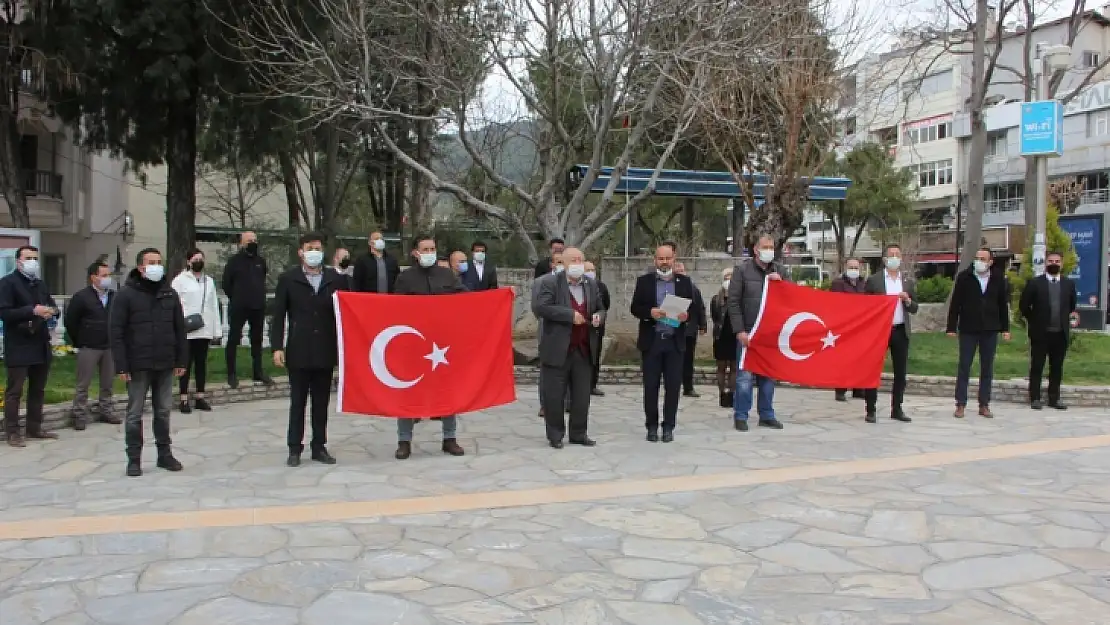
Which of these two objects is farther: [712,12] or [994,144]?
[994,144]

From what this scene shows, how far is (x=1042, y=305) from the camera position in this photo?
11.2 m

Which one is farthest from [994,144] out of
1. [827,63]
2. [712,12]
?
[712,12]

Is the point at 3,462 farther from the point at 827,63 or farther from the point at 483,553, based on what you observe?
the point at 827,63

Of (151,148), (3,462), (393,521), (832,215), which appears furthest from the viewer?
(832,215)

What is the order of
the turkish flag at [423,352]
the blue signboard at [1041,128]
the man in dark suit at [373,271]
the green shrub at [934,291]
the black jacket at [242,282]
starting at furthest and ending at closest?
the green shrub at [934,291] → the blue signboard at [1041,128] → the black jacket at [242,282] → the man in dark suit at [373,271] → the turkish flag at [423,352]

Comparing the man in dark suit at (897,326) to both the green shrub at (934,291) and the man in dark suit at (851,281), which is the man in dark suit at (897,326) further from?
the green shrub at (934,291)

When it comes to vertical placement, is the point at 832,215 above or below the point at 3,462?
above

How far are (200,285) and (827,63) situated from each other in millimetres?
12274

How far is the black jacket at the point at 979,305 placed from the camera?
1055 cm

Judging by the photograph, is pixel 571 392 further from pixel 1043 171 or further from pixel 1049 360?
pixel 1043 171

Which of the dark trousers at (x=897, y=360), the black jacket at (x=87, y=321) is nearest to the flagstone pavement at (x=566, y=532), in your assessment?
the black jacket at (x=87, y=321)

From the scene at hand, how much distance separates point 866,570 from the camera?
5172mm

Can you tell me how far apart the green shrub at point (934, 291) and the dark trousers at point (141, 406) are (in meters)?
21.5

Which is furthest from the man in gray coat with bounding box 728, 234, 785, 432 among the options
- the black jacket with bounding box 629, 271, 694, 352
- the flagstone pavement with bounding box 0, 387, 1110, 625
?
the black jacket with bounding box 629, 271, 694, 352
